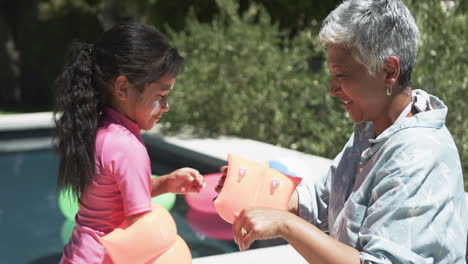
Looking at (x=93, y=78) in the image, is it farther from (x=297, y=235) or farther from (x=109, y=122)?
(x=297, y=235)

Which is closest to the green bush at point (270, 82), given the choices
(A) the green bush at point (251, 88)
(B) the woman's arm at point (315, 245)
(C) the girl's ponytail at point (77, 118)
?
(A) the green bush at point (251, 88)

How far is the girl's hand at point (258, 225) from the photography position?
1800 millimetres

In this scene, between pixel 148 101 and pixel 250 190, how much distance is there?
0.58 meters

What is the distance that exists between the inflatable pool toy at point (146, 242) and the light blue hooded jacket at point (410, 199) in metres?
0.75

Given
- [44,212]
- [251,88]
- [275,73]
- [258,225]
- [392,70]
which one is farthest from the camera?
[275,73]

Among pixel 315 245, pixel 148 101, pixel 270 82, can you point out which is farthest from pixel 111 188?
pixel 270 82

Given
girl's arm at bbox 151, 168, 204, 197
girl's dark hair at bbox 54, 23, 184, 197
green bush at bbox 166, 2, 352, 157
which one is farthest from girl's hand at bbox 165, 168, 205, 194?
green bush at bbox 166, 2, 352, 157

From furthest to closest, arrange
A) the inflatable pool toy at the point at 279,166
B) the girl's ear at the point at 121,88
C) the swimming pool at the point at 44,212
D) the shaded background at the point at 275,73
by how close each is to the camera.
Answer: the shaded background at the point at 275,73 → the swimming pool at the point at 44,212 → the inflatable pool toy at the point at 279,166 → the girl's ear at the point at 121,88

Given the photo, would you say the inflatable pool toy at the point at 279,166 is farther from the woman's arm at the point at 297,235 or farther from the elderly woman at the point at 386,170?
the woman's arm at the point at 297,235

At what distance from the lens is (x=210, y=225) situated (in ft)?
18.7

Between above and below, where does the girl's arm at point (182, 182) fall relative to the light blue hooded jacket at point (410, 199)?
below

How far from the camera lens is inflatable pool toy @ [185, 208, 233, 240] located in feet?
18.0

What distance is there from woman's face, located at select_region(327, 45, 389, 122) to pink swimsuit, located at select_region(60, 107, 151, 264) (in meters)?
0.86

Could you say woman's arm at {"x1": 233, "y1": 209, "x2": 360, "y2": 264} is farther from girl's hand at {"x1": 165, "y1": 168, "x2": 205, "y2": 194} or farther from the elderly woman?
girl's hand at {"x1": 165, "y1": 168, "x2": 205, "y2": 194}
